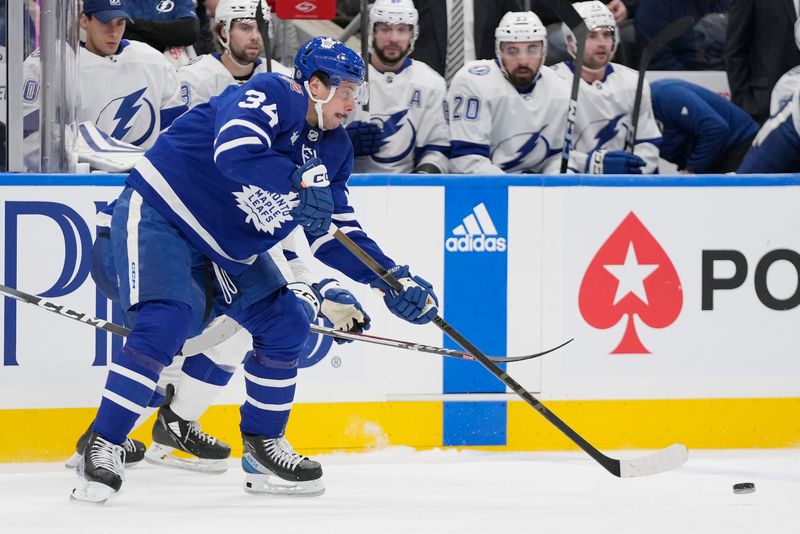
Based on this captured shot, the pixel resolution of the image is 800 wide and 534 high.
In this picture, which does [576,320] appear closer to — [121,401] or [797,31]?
[121,401]

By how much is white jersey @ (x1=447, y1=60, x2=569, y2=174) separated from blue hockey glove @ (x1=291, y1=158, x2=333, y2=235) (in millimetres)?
1682

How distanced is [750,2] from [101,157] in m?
2.56

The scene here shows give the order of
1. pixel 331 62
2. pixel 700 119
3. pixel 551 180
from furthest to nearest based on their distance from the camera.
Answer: pixel 700 119 < pixel 551 180 < pixel 331 62

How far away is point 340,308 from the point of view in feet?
11.8

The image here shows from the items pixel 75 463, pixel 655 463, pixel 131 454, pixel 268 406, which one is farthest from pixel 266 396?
A: pixel 655 463

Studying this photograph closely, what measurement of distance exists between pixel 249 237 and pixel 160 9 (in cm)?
193

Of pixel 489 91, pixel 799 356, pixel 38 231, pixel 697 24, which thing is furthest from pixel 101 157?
pixel 697 24

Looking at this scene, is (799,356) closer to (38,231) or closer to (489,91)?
(489,91)

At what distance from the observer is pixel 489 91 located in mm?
4855

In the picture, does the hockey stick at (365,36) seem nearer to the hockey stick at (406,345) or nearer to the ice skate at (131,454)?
the hockey stick at (406,345)

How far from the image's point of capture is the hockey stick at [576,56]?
473cm

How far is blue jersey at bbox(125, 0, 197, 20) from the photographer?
16.3 feet

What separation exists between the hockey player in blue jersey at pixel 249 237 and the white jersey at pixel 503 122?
1325 millimetres

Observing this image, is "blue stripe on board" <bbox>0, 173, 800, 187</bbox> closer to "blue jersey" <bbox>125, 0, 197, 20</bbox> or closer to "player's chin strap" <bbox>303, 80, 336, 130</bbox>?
"player's chin strap" <bbox>303, 80, 336, 130</bbox>
